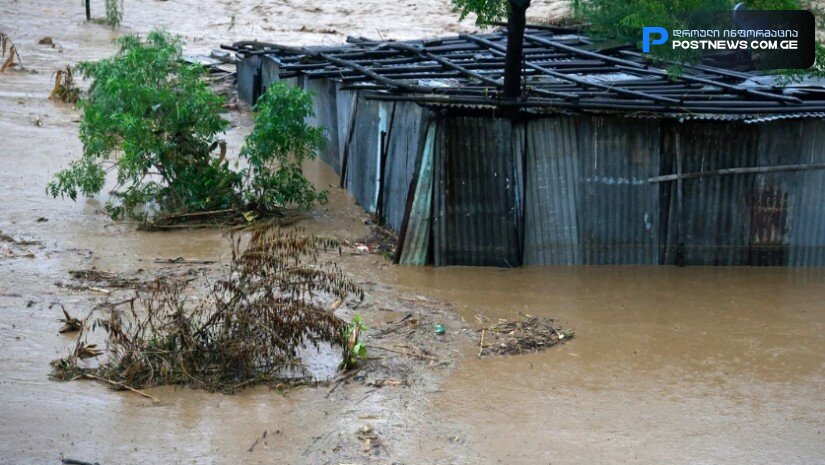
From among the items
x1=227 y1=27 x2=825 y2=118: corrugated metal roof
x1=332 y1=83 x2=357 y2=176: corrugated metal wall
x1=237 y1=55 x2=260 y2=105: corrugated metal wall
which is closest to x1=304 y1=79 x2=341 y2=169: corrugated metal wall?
x1=332 y1=83 x2=357 y2=176: corrugated metal wall

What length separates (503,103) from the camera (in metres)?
8.77

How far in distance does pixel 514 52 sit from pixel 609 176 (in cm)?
Answer: 157

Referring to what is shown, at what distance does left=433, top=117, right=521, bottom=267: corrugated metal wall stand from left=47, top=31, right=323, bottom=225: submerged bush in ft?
6.65

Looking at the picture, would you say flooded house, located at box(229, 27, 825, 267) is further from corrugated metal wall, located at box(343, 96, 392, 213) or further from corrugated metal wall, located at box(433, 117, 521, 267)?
corrugated metal wall, located at box(343, 96, 392, 213)

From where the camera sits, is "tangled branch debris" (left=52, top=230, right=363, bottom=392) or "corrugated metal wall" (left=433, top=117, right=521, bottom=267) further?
"corrugated metal wall" (left=433, top=117, right=521, bottom=267)

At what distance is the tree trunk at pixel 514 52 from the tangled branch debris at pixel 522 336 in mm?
2366

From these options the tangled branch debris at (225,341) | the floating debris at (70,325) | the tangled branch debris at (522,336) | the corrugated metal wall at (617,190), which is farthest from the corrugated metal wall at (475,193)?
the floating debris at (70,325)

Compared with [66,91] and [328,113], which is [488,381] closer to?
[328,113]

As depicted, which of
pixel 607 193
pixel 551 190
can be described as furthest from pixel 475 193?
pixel 607 193

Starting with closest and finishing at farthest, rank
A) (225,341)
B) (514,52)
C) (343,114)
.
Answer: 1. (225,341)
2. (514,52)
3. (343,114)

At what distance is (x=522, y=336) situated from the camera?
7762 mm

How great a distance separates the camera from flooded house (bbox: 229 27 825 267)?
900 centimetres

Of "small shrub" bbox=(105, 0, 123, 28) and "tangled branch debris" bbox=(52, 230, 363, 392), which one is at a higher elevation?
"small shrub" bbox=(105, 0, 123, 28)

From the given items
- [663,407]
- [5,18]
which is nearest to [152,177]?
[663,407]
